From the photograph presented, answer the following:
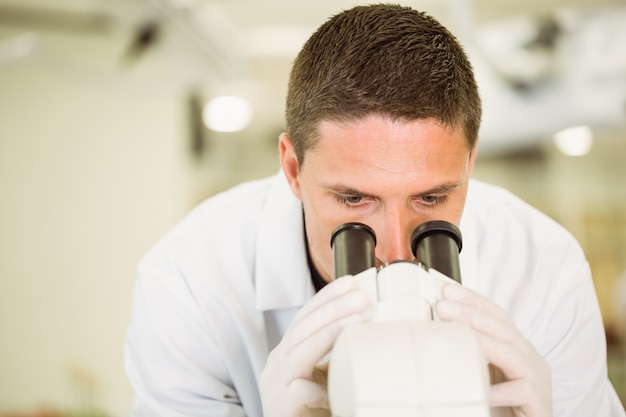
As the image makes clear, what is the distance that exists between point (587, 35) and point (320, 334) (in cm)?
207

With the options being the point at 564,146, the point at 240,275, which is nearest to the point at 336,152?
the point at 240,275

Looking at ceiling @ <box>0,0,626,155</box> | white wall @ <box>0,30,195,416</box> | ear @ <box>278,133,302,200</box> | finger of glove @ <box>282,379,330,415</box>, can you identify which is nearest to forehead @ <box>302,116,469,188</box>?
ear @ <box>278,133,302,200</box>

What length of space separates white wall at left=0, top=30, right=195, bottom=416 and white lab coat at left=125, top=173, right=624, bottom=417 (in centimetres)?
248

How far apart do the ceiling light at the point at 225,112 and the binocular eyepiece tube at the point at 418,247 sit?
4.03 metres

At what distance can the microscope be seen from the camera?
73cm

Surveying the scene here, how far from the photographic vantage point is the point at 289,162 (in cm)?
129

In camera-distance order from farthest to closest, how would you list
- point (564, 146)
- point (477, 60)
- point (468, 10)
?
point (564, 146) → point (477, 60) → point (468, 10)

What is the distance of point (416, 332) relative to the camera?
0.77m

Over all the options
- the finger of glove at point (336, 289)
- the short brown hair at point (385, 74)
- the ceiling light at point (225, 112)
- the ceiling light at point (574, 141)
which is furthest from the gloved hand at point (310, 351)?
the ceiling light at point (574, 141)

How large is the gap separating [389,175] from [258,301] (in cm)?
44

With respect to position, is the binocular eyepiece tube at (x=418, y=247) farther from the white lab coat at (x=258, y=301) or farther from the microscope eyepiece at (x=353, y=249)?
the white lab coat at (x=258, y=301)

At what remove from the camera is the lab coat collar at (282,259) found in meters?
1.36

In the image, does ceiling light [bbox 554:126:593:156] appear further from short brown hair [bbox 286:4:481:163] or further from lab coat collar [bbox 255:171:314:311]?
short brown hair [bbox 286:4:481:163]

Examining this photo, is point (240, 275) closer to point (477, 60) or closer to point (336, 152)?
point (336, 152)
